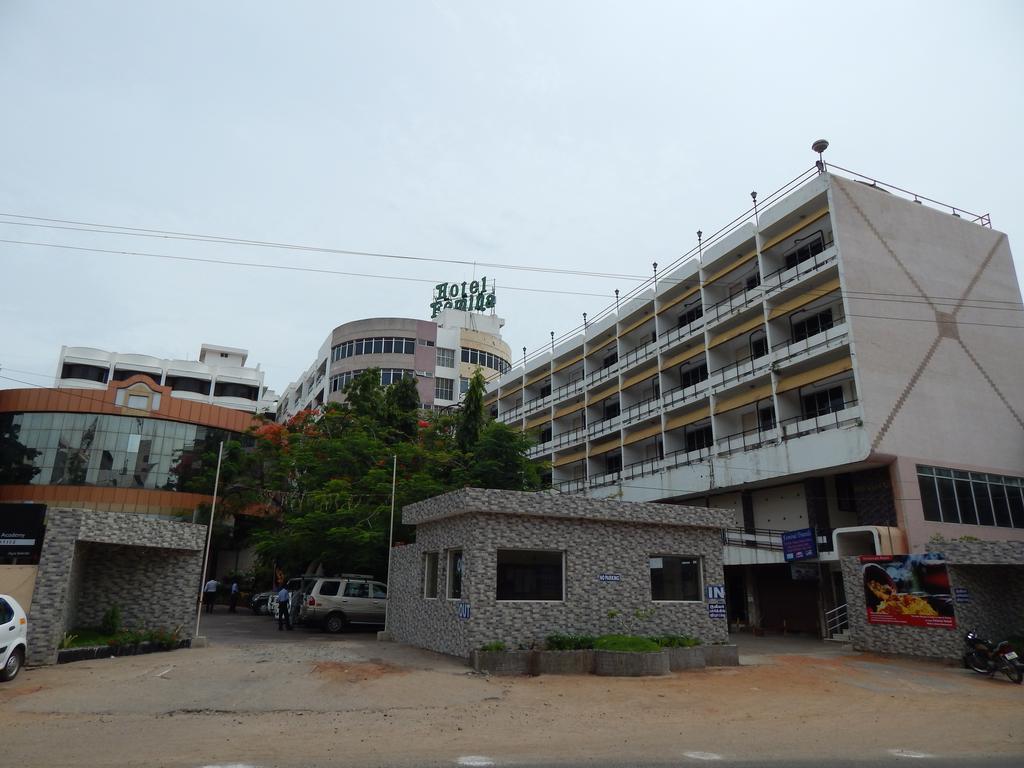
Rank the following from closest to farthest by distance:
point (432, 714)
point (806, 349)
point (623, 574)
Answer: point (432, 714), point (623, 574), point (806, 349)

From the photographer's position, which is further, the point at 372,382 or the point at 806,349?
the point at 372,382

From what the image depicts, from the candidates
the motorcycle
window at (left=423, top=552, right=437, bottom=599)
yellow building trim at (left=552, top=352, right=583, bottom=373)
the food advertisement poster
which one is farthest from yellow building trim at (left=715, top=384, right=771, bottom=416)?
window at (left=423, top=552, right=437, bottom=599)

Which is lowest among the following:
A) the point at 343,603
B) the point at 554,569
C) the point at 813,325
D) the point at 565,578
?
the point at 343,603

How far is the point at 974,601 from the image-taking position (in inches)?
736

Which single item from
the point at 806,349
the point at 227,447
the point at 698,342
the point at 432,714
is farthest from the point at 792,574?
the point at 227,447

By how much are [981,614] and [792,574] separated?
10.7m

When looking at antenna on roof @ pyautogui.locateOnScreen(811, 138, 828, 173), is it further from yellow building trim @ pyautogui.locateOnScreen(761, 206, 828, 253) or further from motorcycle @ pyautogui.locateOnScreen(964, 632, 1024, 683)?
motorcycle @ pyautogui.locateOnScreen(964, 632, 1024, 683)

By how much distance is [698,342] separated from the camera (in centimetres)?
3875

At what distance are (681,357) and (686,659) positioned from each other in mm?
25662

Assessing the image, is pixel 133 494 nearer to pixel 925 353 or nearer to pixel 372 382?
pixel 372 382

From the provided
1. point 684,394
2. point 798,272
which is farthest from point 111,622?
point 798,272

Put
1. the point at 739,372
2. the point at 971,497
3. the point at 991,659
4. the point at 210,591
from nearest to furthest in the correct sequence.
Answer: the point at 991,659 → the point at 971,497 → the point at 210,591 → the point at 739,372

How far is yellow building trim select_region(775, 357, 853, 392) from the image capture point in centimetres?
2950

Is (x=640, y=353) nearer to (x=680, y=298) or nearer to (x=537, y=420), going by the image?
(x=680, y=298)
